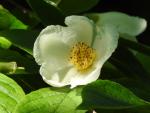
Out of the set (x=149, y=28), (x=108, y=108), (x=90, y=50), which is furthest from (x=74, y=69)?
(x=149, y=28)

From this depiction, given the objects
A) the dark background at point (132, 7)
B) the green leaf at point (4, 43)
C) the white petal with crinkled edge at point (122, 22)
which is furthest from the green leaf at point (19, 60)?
the dark background at point (132, 7)

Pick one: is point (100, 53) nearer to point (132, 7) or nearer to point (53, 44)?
point (53, 44)

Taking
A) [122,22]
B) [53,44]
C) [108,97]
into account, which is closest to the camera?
[108,97]

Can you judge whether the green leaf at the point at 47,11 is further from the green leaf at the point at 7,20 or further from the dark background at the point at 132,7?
the dark background at the point at 132,7

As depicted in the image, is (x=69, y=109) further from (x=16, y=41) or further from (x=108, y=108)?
(x=16, y=41)

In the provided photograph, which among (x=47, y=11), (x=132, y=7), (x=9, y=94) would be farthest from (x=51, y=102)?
(x=132, y=7)

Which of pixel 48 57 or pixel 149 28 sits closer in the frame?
pixel 48 57
